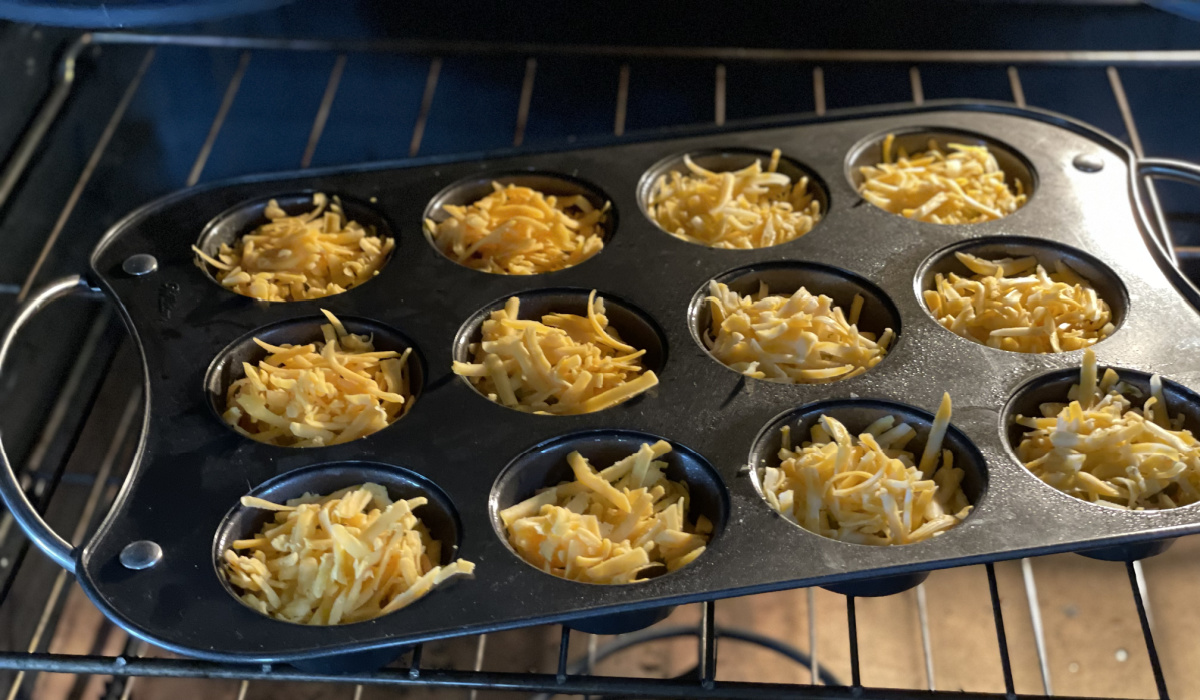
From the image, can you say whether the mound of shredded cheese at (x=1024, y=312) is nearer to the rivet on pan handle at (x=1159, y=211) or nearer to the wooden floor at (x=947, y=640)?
the rivet on pan handle at (x=1159, y=211)

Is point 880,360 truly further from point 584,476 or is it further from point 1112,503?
point 584,476

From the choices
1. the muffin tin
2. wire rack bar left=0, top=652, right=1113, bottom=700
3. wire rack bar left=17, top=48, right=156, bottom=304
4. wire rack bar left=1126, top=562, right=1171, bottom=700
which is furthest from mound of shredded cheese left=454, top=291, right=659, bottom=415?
wire rack bar left=17, top=48, right=156, bottom=304

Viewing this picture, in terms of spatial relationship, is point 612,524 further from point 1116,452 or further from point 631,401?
point 1116,452

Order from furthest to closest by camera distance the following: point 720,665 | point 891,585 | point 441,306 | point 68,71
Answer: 1. point 720,665
2. point 68,71
3. point 441,306
4. point 891,585

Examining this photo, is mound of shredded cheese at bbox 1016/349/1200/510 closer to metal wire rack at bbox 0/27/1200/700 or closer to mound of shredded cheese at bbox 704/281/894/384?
mound of shredded cheese at bbox 704/281/894/384

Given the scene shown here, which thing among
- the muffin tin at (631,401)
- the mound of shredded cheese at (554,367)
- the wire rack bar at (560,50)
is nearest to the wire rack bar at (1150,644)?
the muffin tin at (631,401)

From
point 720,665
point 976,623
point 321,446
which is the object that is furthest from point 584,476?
point 976,623
